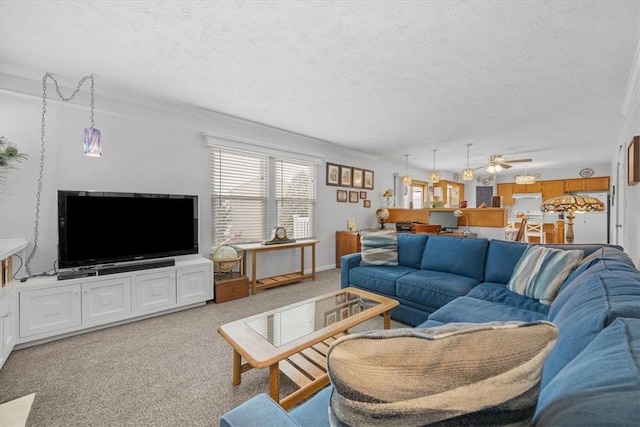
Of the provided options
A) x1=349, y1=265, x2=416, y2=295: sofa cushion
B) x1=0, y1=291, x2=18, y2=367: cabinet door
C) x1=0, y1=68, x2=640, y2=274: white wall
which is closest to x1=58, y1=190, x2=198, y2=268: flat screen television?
x1=0, y1=68, x2=640, y2=274: white wall

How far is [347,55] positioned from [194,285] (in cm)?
290

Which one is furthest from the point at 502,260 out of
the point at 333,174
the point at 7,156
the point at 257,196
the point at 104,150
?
the point at 7,156

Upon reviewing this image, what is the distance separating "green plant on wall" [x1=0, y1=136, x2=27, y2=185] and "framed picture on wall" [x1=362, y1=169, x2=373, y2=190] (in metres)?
5.13

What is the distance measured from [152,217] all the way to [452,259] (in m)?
3.33

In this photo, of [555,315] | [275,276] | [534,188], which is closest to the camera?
[555,315]

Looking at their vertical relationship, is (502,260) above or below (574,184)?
below

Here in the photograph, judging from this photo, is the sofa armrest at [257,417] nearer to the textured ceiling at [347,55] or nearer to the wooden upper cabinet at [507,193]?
the textured ceiling at [347,55]

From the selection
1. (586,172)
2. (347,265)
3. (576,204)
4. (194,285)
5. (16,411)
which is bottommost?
(16,411)

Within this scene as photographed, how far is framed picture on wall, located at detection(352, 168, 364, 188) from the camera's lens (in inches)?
228

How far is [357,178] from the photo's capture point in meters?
5.86

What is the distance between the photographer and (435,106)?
131 inches

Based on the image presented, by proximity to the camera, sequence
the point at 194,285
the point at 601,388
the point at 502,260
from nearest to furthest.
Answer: the point at 601,388, the point at 502,260, the point at 194,285

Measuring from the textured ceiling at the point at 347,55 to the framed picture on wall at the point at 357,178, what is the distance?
81.7 inches

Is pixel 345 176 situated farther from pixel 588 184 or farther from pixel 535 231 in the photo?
pixel 588 184
